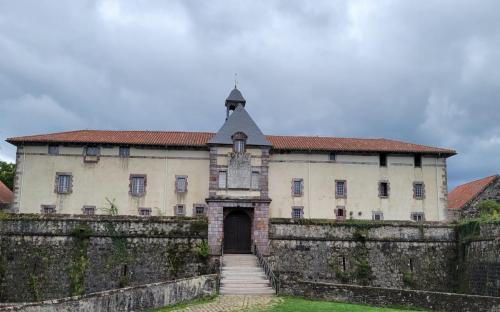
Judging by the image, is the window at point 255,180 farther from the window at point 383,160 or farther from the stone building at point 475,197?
the stone building at point 475,197

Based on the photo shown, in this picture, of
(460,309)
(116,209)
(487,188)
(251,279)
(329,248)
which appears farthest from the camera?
(487,188)

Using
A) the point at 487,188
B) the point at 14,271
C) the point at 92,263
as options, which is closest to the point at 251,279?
the point at 92,263

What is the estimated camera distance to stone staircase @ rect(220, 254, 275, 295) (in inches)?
840

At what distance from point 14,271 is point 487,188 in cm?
3344

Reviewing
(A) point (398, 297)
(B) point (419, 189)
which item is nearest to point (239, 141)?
(B) point (419, 189)

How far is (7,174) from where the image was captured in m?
48.5

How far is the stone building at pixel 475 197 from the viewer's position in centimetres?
3894

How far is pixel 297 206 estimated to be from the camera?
36750 mm

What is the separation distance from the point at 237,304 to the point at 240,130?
1630 centimetres

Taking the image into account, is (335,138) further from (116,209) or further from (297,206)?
(116,209)

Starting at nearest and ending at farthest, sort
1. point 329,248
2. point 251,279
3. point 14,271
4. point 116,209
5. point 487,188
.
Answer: point 251,279 < point 14,271 < point 329,248 < point 116,209 < point 487,188

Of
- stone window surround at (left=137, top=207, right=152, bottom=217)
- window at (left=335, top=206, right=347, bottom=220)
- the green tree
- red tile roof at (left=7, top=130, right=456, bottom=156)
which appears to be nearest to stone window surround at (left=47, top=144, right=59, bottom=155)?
red tile roof at (left=7, top=130, right=456, bottom=156)

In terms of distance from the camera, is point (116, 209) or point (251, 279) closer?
point (251, 279)

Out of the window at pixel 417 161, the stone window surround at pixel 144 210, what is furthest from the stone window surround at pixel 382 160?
the stone window surround at pixel 144 210
